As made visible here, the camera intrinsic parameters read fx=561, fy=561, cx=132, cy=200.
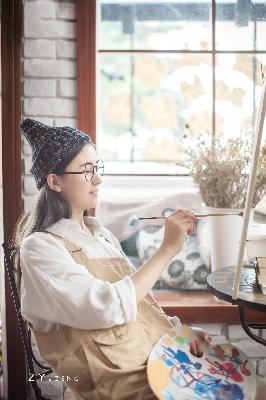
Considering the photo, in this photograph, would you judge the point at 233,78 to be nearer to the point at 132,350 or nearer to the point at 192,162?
the point at 192,162

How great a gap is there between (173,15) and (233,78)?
0.48 meters

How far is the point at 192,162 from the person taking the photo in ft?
8.75

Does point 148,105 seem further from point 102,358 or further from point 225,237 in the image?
point 102,358

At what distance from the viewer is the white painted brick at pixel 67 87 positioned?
279cm

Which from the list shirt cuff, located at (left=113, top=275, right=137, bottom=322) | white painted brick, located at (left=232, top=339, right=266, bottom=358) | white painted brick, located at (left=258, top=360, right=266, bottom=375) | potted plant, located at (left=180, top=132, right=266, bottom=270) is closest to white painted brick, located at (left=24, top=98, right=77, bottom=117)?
potted plant, located at (left=180, top=132, right=266, bottom=270)

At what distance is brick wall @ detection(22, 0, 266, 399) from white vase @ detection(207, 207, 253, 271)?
37 cm

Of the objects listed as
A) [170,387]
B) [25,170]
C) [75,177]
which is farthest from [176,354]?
[25,170]

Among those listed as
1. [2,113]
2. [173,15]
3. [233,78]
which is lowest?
[2,113]

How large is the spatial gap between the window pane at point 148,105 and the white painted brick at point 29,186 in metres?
0.62

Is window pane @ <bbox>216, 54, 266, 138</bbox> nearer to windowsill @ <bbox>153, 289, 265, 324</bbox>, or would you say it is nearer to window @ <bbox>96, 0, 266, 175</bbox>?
window @ <bbox>96, 0, 266, 175</bbox>

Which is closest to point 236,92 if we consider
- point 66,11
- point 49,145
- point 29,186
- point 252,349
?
point 66,11

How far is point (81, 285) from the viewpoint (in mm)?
1759

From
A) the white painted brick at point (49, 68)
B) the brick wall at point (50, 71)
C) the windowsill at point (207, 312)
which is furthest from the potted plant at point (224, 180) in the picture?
the white painted brick at point (49, 68)

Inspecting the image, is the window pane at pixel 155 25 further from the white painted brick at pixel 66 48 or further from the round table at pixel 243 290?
the round table at pixel 243 290
